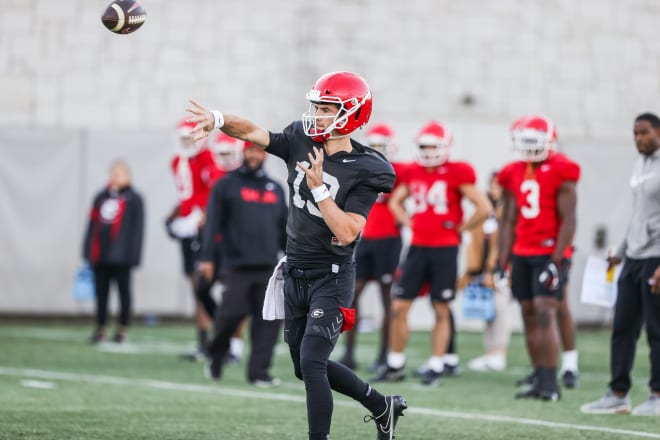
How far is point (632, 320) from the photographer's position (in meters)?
8.96

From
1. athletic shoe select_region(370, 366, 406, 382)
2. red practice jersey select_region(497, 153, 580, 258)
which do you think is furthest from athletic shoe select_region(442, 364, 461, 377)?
red practice jersey select_region(497, 153, 580, 258)

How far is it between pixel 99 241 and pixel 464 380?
5095mm

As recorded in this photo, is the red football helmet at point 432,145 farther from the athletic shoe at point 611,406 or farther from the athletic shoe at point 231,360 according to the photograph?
the athletic shoe at point 611,406

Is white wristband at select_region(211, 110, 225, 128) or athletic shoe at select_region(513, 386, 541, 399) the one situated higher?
white wristband at select_region(211, 110, 225, 128)

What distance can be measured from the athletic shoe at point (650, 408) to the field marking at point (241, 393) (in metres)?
0.82

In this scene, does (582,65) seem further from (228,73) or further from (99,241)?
(99,241)

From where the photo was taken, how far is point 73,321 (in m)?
17.8

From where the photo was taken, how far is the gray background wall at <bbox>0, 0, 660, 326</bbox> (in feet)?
57.9

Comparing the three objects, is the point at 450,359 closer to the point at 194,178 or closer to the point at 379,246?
the point at 379,246

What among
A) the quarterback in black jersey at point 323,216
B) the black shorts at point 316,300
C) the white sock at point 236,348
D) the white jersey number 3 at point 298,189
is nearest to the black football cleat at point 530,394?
the quarterback in black jersey at point 323,216

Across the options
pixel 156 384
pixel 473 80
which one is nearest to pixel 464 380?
pixel 156 384

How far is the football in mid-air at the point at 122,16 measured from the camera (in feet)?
22.5

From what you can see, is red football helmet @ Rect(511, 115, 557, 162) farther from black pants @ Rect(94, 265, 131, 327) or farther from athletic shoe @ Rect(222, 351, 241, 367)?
black pants @ Rect(94, 265, 131, 327)

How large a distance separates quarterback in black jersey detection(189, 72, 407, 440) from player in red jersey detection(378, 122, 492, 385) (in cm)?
424
